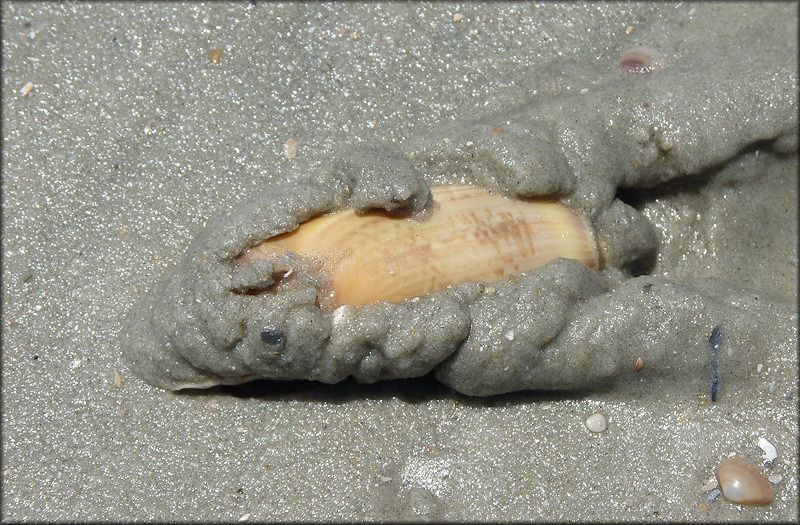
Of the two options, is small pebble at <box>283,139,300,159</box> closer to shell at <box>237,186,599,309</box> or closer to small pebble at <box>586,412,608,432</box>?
shell at <box>237,186,599,309</box>

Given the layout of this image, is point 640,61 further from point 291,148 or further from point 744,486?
point 744,486

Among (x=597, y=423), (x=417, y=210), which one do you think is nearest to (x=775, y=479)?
(x=597, y=423)

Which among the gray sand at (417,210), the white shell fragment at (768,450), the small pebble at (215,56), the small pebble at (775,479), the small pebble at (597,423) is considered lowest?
the small pebble at (775,479)

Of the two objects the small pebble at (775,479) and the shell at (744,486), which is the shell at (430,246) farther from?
the small pebble at (775,479)

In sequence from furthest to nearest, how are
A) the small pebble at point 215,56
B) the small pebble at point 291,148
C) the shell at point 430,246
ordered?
the small pebble at point 215,56 < the small pebble at point 291,148 < the shell at point 430,246

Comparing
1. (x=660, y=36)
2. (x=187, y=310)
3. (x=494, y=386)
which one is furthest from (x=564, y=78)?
(x=187, y=310)

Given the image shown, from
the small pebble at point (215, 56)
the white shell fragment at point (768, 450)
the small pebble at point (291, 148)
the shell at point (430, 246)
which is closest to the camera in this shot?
the shell at point (430, 246)

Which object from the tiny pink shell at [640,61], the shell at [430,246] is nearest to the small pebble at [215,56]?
the shell at [430,246]
